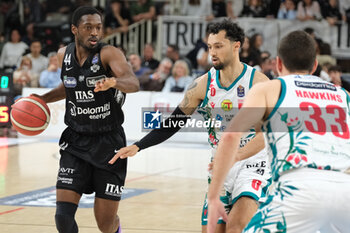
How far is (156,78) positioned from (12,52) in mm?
4956

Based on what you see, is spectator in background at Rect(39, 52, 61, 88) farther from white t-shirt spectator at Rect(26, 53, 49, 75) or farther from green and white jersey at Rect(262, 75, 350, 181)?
green and white jersey at Rect(262, 75, 350, 181)

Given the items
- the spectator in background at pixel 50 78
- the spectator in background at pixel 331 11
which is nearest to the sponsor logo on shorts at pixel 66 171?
the spectator in background at pixel 50 78

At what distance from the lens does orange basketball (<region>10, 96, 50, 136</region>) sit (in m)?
6.12

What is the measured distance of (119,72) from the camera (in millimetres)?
5480

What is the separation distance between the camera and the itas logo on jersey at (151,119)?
1252 centimetres

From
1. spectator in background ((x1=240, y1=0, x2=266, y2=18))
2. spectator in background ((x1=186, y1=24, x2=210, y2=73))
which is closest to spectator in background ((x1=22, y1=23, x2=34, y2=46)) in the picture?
spectator in background ((x1=186, y1=24, x2=210, y2=73))

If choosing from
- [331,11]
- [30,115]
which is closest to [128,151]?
[30,115]

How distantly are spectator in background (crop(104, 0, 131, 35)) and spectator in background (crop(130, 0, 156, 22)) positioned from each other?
313mm

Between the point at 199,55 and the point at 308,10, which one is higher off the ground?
the point at 308,10

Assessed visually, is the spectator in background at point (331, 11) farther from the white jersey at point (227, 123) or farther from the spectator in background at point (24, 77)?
the white jersey at point (227, 123)

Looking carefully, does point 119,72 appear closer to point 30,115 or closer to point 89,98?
point 89,98

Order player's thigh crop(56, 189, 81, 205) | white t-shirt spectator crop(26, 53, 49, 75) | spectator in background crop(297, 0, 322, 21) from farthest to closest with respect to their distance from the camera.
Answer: spectator in background crop(297, 0, 322, 21) → white t-shirt spectator crop(26, 53, 49, 75) → player's thigh crop(56, 189, 81, 205)

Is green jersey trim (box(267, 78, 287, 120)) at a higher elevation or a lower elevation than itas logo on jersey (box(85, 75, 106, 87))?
higher

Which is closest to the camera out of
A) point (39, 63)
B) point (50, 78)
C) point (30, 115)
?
point (30, 115)
